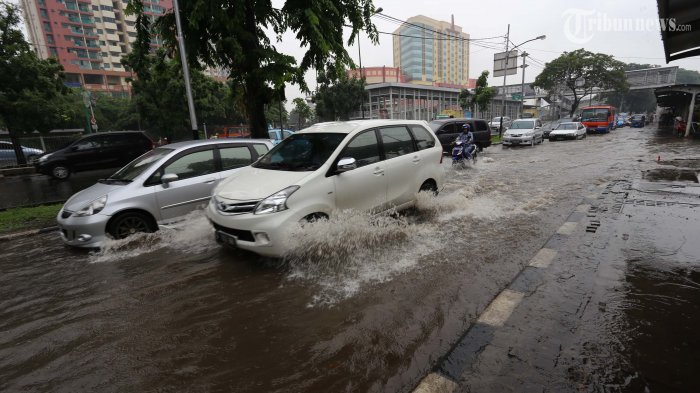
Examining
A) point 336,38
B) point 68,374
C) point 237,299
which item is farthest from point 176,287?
point 336,38

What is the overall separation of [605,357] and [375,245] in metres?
2.86

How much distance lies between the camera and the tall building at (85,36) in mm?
57312

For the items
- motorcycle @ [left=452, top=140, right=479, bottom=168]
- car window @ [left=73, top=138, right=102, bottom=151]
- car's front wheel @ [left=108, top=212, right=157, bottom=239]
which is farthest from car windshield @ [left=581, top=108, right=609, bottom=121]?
car window @ [left=73, top=138, right=102, bottom=151]

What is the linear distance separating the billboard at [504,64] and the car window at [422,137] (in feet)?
84.4

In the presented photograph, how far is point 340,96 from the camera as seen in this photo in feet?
101

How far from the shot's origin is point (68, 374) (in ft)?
8.84

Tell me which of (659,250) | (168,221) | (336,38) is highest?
(336,38)

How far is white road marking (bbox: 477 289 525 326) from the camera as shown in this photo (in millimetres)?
3120

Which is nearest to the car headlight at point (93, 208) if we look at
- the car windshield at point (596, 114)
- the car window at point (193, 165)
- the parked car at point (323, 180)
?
the car window at point (193, 165)

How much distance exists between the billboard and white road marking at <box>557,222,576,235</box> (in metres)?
26.0

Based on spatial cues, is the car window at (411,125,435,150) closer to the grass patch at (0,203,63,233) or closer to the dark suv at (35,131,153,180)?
the grass patch at (0,203,63,233)

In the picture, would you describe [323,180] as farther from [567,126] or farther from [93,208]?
[567,126]

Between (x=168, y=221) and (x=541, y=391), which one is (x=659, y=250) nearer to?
(x=541, y=391)

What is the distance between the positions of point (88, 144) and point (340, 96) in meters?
21.1
